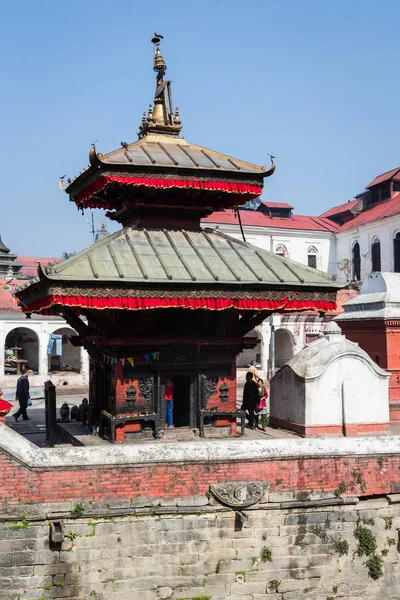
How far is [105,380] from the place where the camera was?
13859mm

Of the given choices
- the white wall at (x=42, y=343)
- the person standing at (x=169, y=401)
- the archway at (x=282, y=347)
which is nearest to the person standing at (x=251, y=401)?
the person standing at (x=169, y=401)

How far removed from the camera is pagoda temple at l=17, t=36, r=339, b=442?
38.7 feet

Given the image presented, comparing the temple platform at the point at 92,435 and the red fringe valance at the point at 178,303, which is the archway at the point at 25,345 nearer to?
the temple platform at the point at 92,435

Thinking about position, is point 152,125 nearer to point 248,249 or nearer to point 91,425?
point 248,249

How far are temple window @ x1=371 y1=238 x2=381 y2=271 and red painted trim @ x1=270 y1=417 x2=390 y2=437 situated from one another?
115 ft

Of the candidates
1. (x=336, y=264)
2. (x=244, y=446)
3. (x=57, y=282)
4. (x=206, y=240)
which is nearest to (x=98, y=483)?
(x=244, y=446)

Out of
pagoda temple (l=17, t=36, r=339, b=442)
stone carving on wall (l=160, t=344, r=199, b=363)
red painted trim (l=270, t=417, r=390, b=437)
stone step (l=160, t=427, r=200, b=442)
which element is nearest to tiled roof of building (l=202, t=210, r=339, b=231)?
red painted trim (l=270, t=417, r=390, b=437)

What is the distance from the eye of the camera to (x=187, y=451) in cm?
1055

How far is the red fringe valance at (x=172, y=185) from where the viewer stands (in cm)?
1277

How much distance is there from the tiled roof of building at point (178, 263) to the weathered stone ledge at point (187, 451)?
284cm

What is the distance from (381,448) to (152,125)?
8.53m

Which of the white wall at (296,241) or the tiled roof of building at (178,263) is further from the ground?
the white wall at (296,241)

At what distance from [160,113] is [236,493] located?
892 cm

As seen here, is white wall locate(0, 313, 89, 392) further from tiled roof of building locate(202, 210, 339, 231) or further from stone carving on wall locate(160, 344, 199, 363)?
stone carving on wall locate(160, 344, 199, 363)
